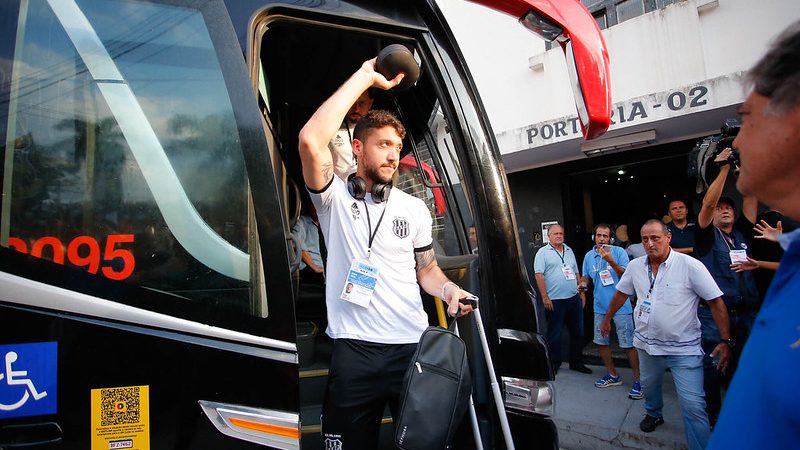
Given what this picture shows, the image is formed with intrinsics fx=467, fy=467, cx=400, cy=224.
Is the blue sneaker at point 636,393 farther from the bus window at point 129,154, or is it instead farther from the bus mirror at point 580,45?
the bus window at point 129,154

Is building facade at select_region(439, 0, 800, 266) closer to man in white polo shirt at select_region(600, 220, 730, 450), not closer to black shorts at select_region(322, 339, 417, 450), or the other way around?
man in white polo shirt at select_region(600, 220, 730, 450)

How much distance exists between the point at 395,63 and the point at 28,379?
1566mm

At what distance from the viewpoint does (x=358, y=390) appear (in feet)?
5.98

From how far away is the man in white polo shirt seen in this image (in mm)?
3385

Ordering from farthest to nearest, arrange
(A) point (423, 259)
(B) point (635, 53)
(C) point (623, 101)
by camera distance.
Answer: (B) point (635, 53), (C) point (623, 101), (A) point (423, 259)

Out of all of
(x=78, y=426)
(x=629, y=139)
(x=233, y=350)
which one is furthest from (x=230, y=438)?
(x=629, y=139)

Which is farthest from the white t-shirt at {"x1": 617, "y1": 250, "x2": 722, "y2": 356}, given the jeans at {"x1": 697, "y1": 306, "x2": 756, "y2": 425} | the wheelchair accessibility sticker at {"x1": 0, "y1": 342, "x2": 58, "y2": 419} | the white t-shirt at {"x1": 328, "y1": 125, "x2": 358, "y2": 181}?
the wheelchair accessibility sticker at {"x1": 0, "y1": 342, "x2": 58, "y2": 419}

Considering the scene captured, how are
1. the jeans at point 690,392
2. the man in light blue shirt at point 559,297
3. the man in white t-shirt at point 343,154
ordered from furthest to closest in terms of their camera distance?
1. the man in light blue shirt at point 559,297
2. the jeans at point 690,392
3. the man in white t-shirt at point 343,154

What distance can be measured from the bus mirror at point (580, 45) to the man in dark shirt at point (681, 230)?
343 cm

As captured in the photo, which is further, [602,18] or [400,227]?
[602,18]

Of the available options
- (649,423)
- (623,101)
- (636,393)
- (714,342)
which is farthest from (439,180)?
(623,101)

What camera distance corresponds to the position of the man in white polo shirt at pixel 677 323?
3.38 metres

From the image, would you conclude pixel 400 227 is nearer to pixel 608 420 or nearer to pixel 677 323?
pixel 677 323

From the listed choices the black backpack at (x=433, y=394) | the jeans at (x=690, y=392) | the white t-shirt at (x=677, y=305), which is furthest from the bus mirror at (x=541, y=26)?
the jeans at (x=690, y=392)
